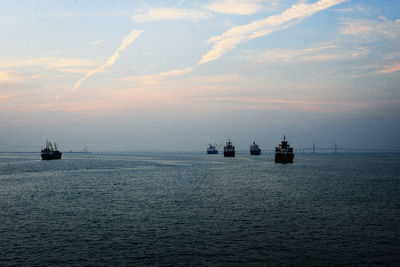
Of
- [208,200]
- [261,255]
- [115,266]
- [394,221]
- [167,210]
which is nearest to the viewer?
[115,266]

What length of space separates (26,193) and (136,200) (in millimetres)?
24852

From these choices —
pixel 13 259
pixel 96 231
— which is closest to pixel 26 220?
pixel 96 231

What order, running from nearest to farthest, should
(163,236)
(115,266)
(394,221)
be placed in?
(115,266) < (163,236) < (394,221)

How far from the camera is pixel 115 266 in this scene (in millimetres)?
24844

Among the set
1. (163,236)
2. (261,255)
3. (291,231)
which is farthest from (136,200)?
(261,255)

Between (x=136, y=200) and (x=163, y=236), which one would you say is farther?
(x=136, y=200)

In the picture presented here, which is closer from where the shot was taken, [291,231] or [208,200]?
[291,231]

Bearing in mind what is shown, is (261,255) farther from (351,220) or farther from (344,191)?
(344,191)

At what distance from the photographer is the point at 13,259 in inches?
1035

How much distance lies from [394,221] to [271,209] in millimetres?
14511

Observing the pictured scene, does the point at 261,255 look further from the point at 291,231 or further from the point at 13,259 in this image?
the point at 13,259

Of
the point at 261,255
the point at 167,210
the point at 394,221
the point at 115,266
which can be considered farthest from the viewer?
the point at 167,210

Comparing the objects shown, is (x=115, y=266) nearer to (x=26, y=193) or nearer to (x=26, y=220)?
(x=26, y=220)

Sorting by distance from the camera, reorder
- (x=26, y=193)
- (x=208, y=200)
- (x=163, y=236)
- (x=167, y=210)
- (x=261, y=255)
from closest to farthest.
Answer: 1. (x=261, y=255)
2. (x=163, y=236)
3. (x=167, y=210)
4. (x=208, y=200)
5. (x=26, y=193)
